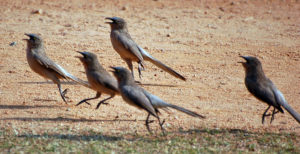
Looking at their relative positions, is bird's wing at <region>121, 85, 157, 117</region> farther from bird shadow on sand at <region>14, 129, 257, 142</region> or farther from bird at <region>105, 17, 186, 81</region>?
bird at <region>105, 17, 186, 81</region>

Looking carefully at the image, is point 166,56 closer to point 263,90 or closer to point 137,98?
point 263,90

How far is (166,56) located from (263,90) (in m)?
4.52

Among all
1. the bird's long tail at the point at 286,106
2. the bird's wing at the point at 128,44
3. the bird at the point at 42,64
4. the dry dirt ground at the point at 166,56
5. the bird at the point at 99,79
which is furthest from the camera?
the bird's wing at the point at 128,44

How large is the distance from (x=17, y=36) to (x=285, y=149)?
785cm

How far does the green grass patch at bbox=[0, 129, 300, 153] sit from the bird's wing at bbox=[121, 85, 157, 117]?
505mm

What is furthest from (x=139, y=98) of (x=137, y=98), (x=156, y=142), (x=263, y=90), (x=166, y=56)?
(x=166, y=56)

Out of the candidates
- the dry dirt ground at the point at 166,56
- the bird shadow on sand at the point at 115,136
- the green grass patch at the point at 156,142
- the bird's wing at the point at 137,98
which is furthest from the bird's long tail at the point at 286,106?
the bird's wing at the point at 137,98

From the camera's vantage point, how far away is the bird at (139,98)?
6805 millimetres

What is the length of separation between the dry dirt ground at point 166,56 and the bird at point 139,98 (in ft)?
2.06

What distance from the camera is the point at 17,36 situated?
12.5 meters

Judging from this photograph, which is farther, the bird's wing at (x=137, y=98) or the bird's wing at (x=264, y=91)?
the bird's wing at (x=264, y=91)

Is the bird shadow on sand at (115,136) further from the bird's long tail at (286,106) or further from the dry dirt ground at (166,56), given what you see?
the bird's long tail at (286,106)

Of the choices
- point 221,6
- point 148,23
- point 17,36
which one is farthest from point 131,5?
point 17,36

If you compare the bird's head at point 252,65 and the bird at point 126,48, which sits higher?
the bird's head at point 252,65
